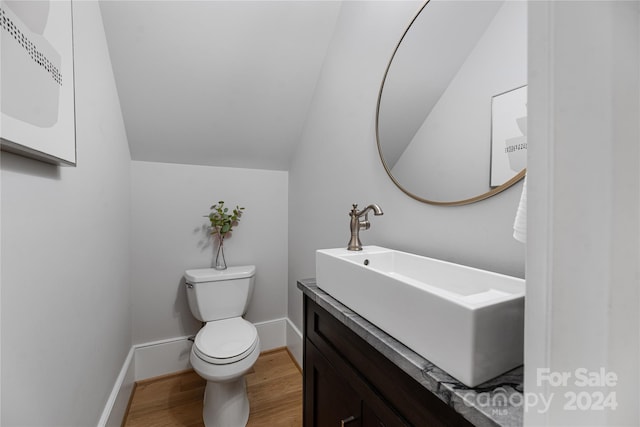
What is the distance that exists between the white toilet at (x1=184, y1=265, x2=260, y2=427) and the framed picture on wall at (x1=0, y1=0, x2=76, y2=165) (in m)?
1.10

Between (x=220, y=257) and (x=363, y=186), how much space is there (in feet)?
4.24

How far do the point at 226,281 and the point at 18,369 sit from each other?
3.91 feet

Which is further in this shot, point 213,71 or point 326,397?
point 213,71

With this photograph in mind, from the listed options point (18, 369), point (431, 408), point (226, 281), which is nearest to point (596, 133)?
point (431, 408)

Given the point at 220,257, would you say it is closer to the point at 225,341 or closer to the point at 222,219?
the point at 222,219

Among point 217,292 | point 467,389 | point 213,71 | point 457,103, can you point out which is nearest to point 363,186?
point 457,103

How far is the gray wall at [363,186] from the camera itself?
0.78 meters

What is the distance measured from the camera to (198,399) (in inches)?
67.1

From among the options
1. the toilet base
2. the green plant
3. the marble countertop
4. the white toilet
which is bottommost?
the toilet base

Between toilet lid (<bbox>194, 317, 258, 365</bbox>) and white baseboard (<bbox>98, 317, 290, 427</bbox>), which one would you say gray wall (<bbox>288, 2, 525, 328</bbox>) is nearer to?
toilet lid (<bbox>194, 317, 258, 365</bbox>)

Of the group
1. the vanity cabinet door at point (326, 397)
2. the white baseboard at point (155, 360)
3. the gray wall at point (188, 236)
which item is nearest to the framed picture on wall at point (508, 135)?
the vanity cabinet door at point (326, 397)

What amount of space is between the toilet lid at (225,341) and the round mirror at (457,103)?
1.19 metres

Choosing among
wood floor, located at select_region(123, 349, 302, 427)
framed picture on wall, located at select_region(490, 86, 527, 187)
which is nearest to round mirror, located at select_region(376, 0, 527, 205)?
framed picture on wall, located at select_region(490, 86, 527, 187)

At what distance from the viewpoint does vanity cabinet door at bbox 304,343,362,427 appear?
714mm
